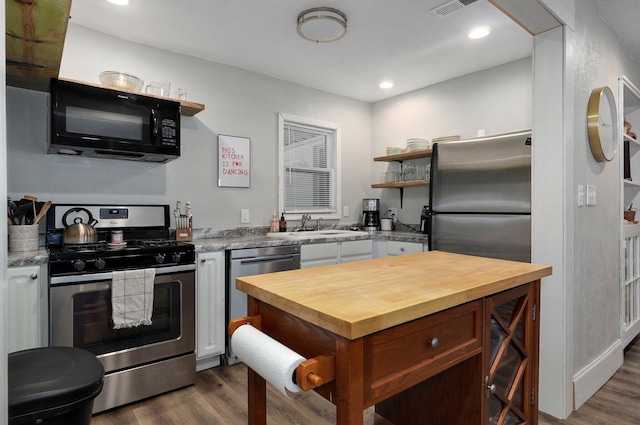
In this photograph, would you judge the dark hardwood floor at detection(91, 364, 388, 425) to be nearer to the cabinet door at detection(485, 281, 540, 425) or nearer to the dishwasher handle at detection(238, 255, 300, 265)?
the cabinet door at detection(485, 281, 540, 425)

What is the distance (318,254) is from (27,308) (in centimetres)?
203

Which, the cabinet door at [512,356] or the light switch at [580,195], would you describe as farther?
the light switch at [580,195]

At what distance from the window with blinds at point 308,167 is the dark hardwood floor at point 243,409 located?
189 cm

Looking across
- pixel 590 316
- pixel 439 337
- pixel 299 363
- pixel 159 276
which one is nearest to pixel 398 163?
pixel 590 316

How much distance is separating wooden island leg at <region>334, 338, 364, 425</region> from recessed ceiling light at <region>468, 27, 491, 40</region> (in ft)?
8.88

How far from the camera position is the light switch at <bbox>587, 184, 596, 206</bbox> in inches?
87.7

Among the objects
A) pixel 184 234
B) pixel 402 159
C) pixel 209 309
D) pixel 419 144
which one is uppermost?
pixel 419 144

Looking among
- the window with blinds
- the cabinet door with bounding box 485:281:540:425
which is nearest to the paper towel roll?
the cabinet door with bounding box 485:281:540:425

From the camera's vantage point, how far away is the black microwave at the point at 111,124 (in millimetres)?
2238

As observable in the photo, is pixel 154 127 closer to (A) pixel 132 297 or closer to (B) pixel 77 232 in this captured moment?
(B) pixel 77 232

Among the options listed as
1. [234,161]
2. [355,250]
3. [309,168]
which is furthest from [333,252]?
[234,161]

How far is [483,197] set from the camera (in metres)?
2.75

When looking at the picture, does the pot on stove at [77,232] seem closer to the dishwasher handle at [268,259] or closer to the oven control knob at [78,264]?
the oven control knob at [78,264]

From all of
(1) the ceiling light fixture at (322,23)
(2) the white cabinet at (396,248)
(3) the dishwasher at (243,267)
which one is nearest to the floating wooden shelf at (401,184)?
(2) the white cabinet at (396,248)
